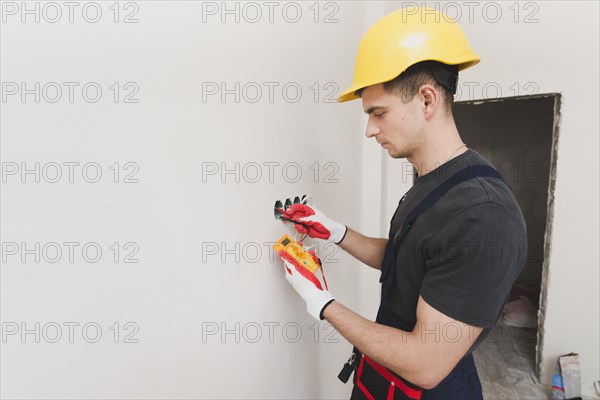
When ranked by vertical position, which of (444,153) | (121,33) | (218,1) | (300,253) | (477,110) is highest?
(477,110)

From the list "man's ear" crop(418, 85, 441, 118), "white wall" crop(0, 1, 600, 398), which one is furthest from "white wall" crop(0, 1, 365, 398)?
"man's ear" crop(418, 85, 441, 118)

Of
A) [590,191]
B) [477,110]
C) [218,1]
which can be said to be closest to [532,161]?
[477,110]

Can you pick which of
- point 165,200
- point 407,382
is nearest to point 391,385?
point 407,382

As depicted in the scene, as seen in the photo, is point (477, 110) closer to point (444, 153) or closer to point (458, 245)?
point (444, 153)

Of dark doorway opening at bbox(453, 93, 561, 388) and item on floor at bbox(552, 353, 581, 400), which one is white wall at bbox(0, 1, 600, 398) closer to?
item on floor at bbox(552, 353, 581, 400)

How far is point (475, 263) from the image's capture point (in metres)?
0.86

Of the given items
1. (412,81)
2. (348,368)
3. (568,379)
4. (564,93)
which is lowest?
(568,379)

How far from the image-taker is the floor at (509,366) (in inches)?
95.5

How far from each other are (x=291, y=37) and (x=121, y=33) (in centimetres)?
58

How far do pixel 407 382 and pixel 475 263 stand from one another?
1.49 feet

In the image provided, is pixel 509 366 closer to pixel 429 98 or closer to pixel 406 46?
pixel 429 98

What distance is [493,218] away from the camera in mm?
877

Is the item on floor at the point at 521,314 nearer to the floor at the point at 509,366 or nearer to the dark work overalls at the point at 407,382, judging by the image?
the floor at the point at 509,366

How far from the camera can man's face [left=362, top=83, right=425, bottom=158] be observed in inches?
40.4
